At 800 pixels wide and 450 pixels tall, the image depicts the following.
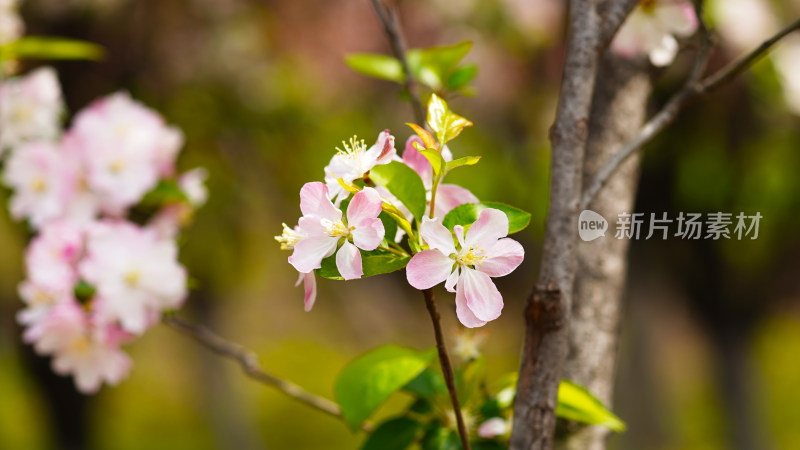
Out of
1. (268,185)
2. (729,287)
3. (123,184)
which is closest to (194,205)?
(123,184)

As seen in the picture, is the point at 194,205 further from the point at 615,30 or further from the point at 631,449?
the point at 631,449

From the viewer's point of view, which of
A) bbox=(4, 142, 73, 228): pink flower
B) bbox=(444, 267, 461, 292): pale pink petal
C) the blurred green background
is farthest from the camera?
the blurred green background

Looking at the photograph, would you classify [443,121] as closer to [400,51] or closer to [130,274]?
[400,51]

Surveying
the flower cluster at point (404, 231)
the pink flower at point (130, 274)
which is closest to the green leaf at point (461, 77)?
the flower cluster at point (404, 231)

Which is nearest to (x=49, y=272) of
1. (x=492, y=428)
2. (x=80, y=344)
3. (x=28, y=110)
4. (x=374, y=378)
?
(x=80, y=344)

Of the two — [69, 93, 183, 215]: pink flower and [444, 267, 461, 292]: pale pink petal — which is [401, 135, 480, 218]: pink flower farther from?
[69, 93, 183, 215]: pink flower

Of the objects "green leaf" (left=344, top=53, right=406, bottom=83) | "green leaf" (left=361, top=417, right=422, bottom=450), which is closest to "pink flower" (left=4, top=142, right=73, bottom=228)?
"green leaf" (left=344, top=53, right=406, bottom=83)

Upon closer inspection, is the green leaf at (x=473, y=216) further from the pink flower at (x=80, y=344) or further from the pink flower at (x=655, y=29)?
the pink flower at (x=80, y=344)
